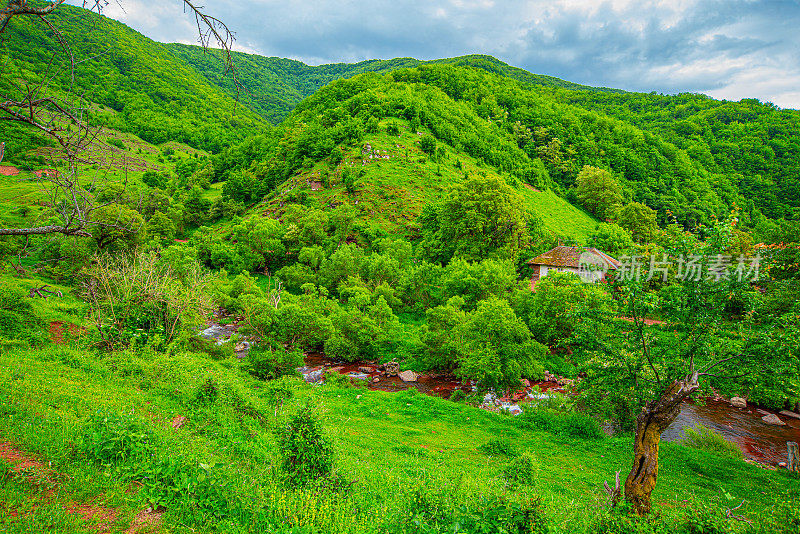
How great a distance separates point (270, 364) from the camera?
→ 21047mm

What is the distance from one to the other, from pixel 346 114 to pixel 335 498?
79043 millimetres

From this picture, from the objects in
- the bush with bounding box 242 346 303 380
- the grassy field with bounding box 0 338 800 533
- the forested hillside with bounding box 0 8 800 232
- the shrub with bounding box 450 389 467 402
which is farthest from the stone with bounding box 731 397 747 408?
the forested hillside with bounding box 0 8 800 232

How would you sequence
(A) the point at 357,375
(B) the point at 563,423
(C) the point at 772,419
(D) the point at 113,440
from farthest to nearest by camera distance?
(A) the point at 357,375 → (C) the point at 772,419 → (B) the point at 563,423 → (D) the point at 113,440

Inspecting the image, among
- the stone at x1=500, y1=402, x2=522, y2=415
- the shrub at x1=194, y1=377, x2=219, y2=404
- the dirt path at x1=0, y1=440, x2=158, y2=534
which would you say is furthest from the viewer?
the stone at x1=500, y1=402, x2=522, y2=415

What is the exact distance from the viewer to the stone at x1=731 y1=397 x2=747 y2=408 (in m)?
23.0

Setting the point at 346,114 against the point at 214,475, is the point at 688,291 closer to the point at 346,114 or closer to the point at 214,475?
the point at 214,475

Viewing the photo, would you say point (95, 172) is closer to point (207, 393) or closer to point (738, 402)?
point (207, 393)

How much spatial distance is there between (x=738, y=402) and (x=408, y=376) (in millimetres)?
20818

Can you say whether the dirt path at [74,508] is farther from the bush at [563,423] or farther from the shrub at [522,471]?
the bush at [563,423]

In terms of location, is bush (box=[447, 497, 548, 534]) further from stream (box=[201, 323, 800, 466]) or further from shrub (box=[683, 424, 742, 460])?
shrub (box=[683, 424, 742, 460])

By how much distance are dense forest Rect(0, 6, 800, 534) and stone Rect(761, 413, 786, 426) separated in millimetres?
159

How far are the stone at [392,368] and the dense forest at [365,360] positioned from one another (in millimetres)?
189

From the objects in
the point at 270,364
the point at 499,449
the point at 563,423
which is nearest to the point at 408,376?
the point at 270,364

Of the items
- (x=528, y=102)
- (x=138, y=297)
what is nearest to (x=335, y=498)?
(x=138, y=297)
